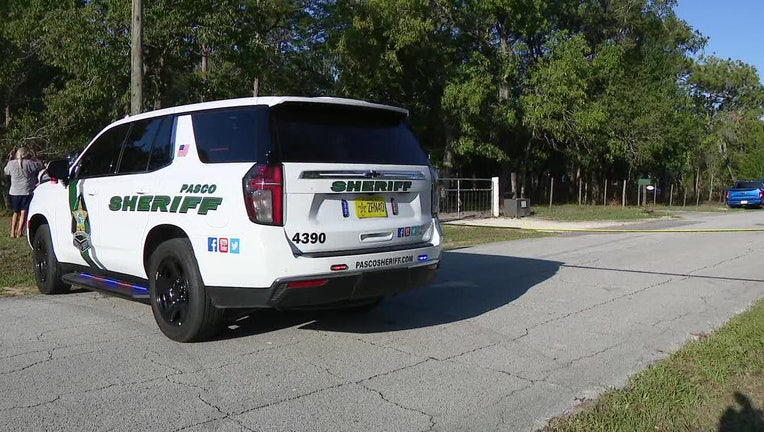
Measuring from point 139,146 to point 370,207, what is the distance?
2460mm

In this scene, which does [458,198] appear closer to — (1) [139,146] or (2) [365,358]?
(1) [139,146]

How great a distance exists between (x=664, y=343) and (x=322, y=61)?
2641 centimetres

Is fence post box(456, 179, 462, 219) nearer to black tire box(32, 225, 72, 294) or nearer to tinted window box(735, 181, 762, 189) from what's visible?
black tire box(32, 225, 72, 294)

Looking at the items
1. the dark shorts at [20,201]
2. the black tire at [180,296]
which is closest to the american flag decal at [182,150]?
the black tire at [180,296]

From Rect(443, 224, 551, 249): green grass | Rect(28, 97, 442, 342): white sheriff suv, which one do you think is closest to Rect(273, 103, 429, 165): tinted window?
Rect(28, 97, 442, 342): white sheriff suv

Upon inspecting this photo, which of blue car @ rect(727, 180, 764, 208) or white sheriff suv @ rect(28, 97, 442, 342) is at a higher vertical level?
white sheriff suv @ rect(28, 97, 442, 342)

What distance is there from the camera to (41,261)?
784 centimetres

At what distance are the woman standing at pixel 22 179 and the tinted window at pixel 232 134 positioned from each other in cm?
863

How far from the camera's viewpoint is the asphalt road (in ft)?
13.3

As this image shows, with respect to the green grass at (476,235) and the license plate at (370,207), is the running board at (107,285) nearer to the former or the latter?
the license plate at (370,207)

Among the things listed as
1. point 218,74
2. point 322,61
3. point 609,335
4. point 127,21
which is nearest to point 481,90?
point 322,61

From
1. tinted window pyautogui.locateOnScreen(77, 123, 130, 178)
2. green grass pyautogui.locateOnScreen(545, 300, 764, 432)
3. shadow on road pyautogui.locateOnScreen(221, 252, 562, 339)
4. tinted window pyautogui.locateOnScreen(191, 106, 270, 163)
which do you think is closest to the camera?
green grass pyautogui.locateOnScreen(545, 300, 764, 432)

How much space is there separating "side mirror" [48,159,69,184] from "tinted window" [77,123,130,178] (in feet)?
0.57

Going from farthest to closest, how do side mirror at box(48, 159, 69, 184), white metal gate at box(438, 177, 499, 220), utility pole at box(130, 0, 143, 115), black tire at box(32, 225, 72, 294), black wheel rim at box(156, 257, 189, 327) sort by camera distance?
white metal gate at box(438, 177, 499, 220), utility pole at box(130, 0, 143, 115), black tire at box(32, 225, 72, 294), side mirror at box(48, 159, 69, 184), black wheel rim at box(156, 257, 189, 327)
